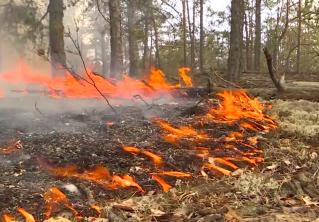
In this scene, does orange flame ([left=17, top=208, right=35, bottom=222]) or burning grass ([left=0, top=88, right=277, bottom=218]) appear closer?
orange flame ([left=17, top=208, right=35, bottom=222])

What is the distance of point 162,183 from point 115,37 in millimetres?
8741

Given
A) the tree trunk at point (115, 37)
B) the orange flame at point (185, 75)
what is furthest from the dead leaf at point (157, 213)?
the tree trunk at point (115, 37)

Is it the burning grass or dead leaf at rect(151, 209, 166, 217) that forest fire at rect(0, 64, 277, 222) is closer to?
the burning grass

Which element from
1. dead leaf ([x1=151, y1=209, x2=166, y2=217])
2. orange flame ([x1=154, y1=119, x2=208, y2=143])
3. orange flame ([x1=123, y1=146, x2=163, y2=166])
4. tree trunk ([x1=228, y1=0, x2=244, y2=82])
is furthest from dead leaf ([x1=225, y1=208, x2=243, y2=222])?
tree trunk ([x1=228, y1=0, x2=244, y2=82])

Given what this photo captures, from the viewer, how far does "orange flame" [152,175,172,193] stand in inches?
156

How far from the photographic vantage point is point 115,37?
40.0ft

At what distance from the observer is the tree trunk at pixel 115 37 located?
472 inches

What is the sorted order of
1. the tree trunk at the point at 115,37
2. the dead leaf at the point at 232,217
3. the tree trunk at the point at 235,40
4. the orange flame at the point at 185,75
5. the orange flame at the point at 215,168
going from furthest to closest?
the tree trunk at the point at 115,37, the tree trunk at the point at 235,40, the orange flame at the point at 185,75, the orange flame at the point at 215,168, the dead leaf at the point at 232,217

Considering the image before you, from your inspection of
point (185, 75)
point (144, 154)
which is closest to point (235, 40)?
point (185, 75)

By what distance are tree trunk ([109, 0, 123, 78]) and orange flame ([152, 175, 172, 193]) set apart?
8.01 meters

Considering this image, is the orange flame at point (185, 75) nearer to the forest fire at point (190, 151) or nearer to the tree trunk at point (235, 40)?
the tree trunk at point (235, 40)

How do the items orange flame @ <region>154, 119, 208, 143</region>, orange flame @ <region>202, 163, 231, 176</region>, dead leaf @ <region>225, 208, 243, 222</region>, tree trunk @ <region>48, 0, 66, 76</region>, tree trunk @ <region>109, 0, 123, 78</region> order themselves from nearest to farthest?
dead leaf @ <region>225, 208, 243, 222</region>
orange flame @ <region>202, 163, 231, 176</region>
orange flame @ <region>154, 119, 208, 143</region>
tree trunk @ <region>109, 0, 123, 78</region>
tree trunk @ <region>48, 0, 66, 76</region>

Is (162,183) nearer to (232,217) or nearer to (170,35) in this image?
(232,217)

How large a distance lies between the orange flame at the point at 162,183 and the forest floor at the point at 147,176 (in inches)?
2.4
